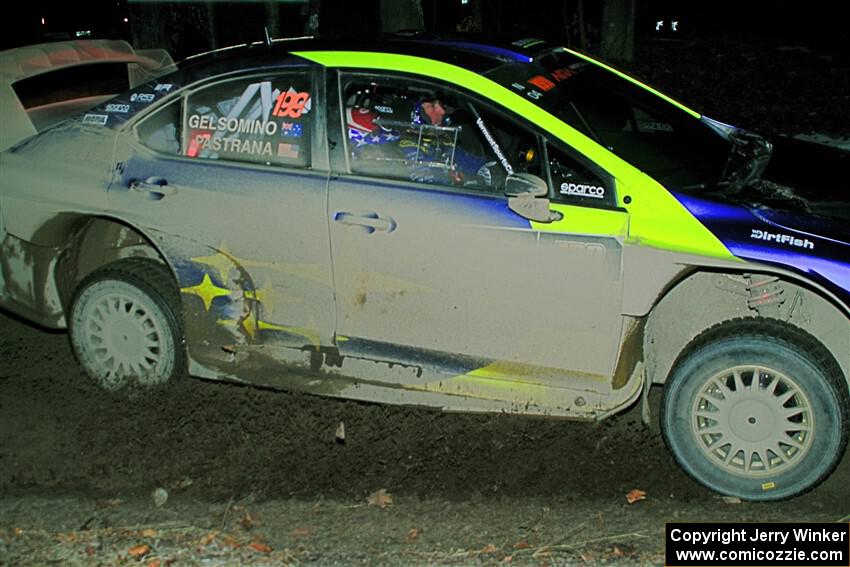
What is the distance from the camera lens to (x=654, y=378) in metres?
4.88

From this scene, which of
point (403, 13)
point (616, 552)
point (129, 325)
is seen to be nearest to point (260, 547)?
point (616, 552)

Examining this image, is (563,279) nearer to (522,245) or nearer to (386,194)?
(522,245)

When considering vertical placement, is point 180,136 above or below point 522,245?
above

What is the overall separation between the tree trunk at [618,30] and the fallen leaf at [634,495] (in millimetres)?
10098

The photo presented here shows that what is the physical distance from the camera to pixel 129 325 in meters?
5.36

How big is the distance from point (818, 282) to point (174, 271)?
9.99 feet

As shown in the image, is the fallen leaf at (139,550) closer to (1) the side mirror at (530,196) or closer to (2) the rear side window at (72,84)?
(1) the side mirror at (530,196)

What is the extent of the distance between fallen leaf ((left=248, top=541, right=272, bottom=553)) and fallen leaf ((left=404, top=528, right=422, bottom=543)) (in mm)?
567

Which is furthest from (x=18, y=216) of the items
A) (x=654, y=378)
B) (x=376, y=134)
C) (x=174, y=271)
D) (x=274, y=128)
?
(x=654, y=378)

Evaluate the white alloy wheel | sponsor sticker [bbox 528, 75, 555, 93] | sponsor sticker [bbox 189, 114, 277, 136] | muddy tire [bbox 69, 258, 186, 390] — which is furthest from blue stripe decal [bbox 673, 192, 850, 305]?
muddy tire [bbox 69, 258, 186, 390]

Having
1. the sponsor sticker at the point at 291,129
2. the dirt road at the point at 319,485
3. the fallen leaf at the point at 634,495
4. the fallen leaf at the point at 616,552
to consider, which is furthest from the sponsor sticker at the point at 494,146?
the fallen leaf at the point at 616,552

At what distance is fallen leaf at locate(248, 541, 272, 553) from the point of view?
4.07m

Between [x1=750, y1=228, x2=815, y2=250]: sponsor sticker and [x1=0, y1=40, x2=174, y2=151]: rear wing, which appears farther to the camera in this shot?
[x1=0, y1=40, x2=174, y2=151]: rear wing

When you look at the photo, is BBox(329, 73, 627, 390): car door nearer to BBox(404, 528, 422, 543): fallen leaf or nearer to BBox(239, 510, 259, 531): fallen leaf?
BBox(404, 528, 422, 543): fallen leaf
